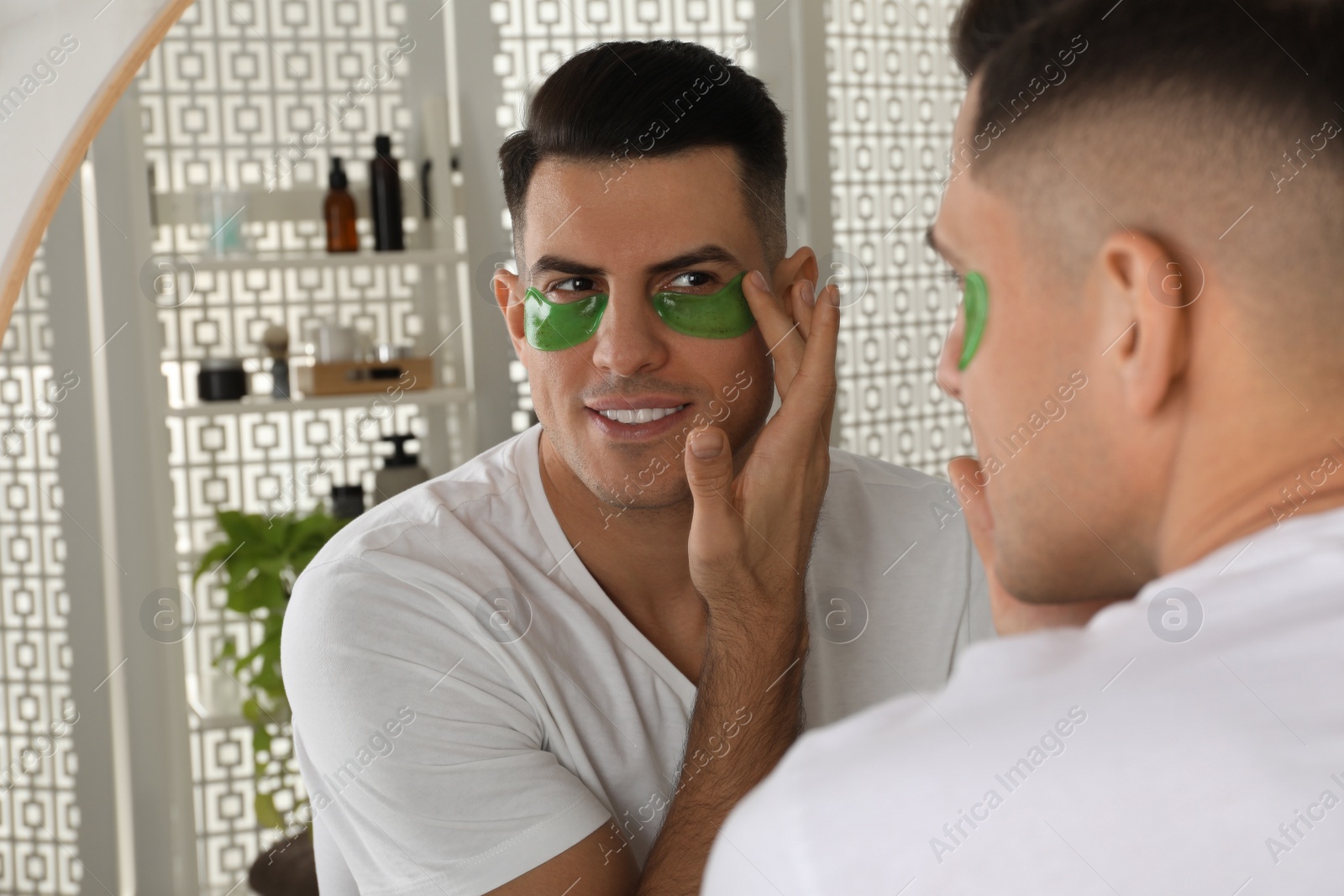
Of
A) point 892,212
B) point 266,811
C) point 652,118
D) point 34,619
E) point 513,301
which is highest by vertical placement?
point 892,212

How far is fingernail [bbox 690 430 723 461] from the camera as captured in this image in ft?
2.13

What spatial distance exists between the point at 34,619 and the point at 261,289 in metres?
0.57

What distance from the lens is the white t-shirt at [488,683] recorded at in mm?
656

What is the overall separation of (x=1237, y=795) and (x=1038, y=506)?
18cm

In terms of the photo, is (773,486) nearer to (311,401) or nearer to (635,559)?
(635,559)

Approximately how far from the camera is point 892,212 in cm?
168

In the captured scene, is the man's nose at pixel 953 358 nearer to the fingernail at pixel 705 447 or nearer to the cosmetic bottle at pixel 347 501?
the fingernail at pixel 705 447

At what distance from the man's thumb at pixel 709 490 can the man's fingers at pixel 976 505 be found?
167 millimetres

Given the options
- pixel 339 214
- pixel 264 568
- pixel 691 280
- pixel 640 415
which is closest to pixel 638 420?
pixel 640 415

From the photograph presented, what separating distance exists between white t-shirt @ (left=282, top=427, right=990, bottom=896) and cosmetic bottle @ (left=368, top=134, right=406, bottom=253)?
819mm

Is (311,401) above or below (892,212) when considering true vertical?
below

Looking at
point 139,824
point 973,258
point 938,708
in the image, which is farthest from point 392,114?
point 938,708

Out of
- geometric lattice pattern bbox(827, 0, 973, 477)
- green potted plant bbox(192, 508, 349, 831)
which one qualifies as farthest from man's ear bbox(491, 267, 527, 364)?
geometric lattice pattern bbox(827, 0, 973, 477)

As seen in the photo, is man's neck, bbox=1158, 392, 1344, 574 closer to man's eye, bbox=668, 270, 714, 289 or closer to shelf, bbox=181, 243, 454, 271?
man's eye, bbox=668, 270, 714, 289
